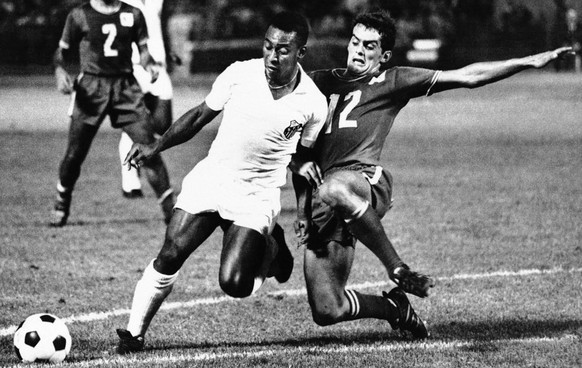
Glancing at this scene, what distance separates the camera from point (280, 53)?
5906 millimetres

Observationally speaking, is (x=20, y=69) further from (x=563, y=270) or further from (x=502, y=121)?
(x=563, y=270)

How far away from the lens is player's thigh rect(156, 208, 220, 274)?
19.5 feet

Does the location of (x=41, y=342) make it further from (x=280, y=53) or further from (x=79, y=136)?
(x=79, y=136)

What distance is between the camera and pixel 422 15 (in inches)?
1750

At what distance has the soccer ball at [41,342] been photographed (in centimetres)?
579

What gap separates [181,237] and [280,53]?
1109 millimetres

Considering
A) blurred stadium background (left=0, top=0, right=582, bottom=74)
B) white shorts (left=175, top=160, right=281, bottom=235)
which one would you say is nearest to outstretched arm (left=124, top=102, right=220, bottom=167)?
white shorts (left=175, top=160, right=281, bottom=235)

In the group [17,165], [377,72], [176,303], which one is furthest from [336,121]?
[17,165]

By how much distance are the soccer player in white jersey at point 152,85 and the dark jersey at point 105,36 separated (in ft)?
0.41

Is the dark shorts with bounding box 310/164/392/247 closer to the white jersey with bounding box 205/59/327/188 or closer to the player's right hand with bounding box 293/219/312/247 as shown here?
the player's right hand with bounding box 293/219/312/247

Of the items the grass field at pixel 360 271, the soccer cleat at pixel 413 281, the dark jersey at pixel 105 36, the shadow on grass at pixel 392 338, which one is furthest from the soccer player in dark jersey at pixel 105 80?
the soccer cleat at pixel 413 281

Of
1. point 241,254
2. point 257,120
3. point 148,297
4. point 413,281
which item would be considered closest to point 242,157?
point 257,120

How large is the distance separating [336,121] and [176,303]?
194 centimetres

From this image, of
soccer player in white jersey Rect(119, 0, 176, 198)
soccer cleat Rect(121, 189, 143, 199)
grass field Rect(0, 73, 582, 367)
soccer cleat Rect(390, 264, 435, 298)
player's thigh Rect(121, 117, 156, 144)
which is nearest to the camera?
soccer cleat Rect(390, 264, 435, 298)
